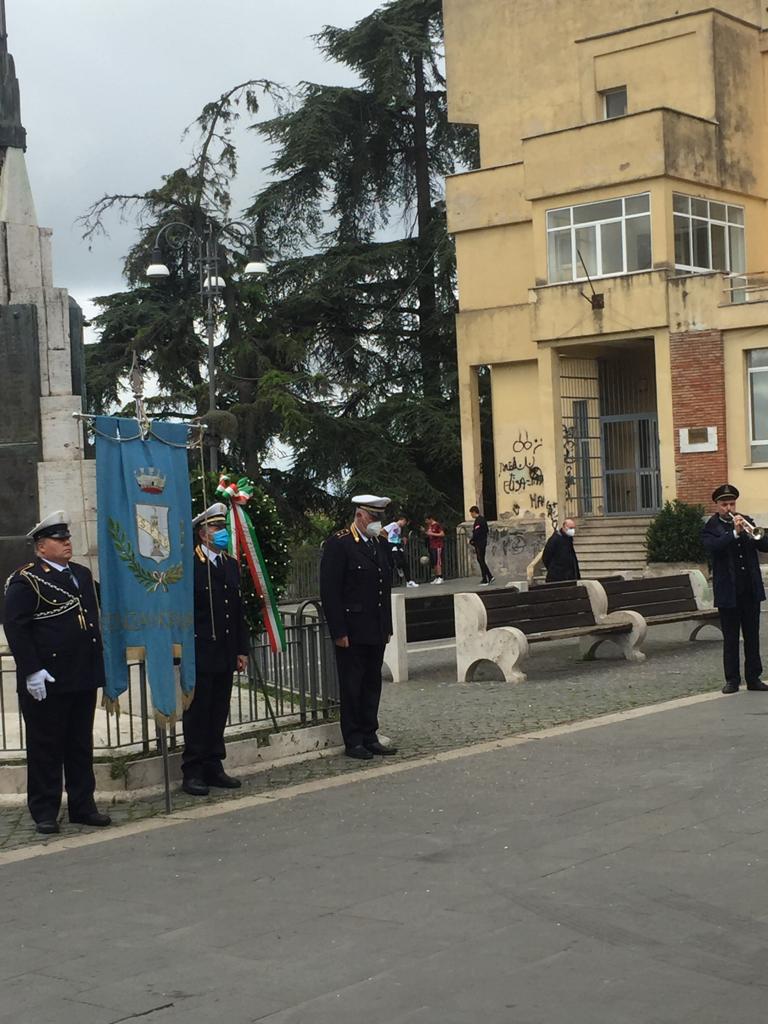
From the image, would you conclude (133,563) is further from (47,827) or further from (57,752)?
(47,827)

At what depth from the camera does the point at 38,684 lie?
920 cm

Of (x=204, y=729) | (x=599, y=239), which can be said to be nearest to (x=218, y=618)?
(x=204, y=729)

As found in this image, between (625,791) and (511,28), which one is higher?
(511,28)

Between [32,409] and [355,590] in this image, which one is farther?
[32,409]

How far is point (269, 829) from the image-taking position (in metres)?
8.98

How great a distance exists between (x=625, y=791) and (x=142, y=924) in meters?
3.67

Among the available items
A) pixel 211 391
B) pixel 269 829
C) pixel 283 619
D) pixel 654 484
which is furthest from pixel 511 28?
pixel 269 829

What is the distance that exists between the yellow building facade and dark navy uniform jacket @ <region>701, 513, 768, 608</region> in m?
19.0

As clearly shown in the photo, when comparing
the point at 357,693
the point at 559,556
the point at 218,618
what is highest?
the point at 218,618

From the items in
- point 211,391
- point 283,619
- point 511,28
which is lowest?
point 283,619

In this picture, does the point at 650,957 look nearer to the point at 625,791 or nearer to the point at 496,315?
the point at 625,791

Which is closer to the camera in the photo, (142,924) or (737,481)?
(142,924)

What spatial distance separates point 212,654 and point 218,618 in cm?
26

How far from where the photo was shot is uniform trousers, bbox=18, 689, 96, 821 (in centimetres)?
934
